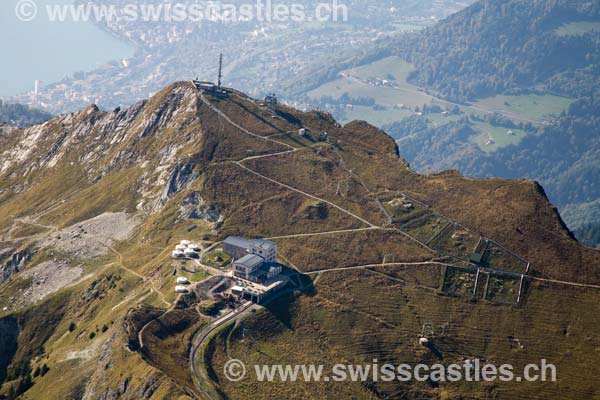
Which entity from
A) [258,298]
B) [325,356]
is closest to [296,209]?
[258,298]

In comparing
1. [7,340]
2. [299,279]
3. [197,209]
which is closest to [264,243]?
[299,279]

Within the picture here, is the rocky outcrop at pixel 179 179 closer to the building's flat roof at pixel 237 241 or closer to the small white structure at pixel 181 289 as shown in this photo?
the building's flat roof at pixel 237 241

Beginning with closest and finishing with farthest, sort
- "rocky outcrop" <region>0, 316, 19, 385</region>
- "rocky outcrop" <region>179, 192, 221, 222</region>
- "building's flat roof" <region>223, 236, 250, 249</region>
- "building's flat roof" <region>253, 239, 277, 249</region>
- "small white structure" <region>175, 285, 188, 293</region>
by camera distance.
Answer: "small white structure" <region>175, 285, 188, 293</region> → "building's flat roof" <region>253, 239, 277, 249</region> → "building's flat roof" <region>223, 236, 250, 249</region> → "rocky outcrop" <region>0, 316, 19, 385</region> → "rocky outcrop" <region>179, 192, 221, 222</region>

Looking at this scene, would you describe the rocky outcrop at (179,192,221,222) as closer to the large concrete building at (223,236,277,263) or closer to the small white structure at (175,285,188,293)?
the large concrete building at (223,236,277,263)

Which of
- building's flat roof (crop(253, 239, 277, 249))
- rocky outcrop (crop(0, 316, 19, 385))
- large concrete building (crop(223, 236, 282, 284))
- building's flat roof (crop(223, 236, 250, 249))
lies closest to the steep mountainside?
rocky outcrop (crop(0, 316, 19, 385))

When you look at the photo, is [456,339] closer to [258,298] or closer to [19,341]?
[258,298]

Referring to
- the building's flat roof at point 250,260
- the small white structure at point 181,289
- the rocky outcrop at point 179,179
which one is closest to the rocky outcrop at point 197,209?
the rocky outcrop at point 179,179
